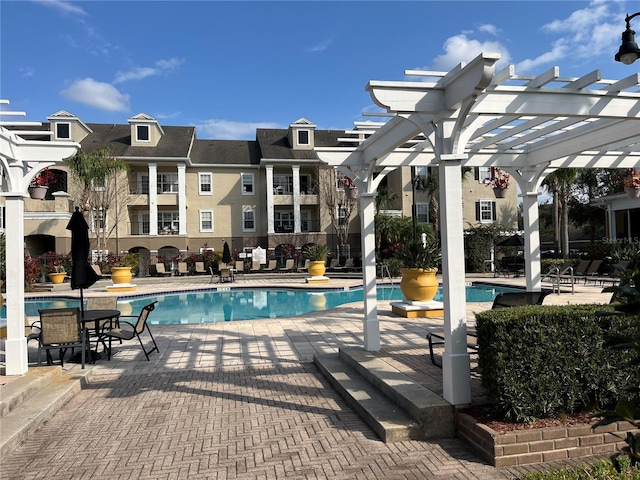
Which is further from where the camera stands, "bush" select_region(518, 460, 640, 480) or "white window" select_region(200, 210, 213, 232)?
"white window" select_region(200, 210, 213, 232)

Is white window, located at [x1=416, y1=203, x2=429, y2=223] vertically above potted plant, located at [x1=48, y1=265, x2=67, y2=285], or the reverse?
white window, located at [x1=416, y1=203, x2=429, y2=223]

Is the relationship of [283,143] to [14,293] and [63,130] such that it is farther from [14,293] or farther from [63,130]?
[14,293]

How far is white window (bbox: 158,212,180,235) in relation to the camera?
28750 mm

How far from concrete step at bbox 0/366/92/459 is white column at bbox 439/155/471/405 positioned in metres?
4.06

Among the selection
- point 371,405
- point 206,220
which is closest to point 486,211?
point 206,220

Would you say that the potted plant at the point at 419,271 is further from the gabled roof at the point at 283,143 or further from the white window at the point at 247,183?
the white window at the point at 247,183

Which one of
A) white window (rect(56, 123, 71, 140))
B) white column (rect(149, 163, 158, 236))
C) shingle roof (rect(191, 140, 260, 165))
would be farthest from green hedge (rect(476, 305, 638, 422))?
white window (rect(56, 123, 71, 140))

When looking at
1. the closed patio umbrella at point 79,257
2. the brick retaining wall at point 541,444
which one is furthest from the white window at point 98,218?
the brick retaining wall at point 541,444

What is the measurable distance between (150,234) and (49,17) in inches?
811

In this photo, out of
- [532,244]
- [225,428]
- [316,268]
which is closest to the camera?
[225,428]

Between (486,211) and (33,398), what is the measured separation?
93.1 ft

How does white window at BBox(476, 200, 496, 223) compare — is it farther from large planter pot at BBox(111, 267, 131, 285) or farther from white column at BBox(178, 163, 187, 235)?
large planter pot at BBox(111, 267, 131, 285)

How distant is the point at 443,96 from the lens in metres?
4.43

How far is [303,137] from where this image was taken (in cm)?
3094
